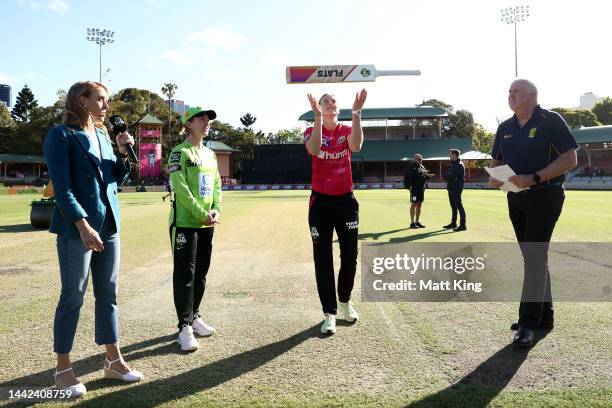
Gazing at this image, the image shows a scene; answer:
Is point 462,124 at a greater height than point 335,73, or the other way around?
point 462,124

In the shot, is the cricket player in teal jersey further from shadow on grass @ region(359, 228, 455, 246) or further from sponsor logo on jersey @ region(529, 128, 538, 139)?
shadow on grass @ region(359, 228, 455, 246)

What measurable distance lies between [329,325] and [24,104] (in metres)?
114

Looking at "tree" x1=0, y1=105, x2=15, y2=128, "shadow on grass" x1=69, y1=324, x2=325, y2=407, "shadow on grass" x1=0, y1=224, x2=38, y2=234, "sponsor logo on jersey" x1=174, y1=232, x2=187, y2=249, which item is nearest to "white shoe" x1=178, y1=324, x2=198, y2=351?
"shadow on grass" x1=69, y1=324, x2=325, y2=407

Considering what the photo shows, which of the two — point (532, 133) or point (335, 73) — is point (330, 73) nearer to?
point (335, 73)

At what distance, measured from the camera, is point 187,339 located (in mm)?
3865

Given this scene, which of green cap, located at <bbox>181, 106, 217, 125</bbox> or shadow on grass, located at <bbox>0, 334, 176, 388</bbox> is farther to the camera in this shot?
green cap, located at <bbox>181, 106, 217, 125</bbox>

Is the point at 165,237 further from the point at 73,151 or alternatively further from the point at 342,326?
the point at 73,151

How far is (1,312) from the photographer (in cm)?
496

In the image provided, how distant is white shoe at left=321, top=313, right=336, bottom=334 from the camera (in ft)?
13.7

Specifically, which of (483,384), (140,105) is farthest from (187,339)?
(140,105)

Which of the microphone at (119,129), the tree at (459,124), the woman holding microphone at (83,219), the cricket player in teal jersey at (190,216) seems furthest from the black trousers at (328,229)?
the tree at (459,124)

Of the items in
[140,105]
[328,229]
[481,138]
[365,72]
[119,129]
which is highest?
[140,105]

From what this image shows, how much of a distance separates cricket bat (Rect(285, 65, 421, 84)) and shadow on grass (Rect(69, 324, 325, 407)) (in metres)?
5.55

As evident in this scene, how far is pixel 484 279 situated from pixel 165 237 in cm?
764
